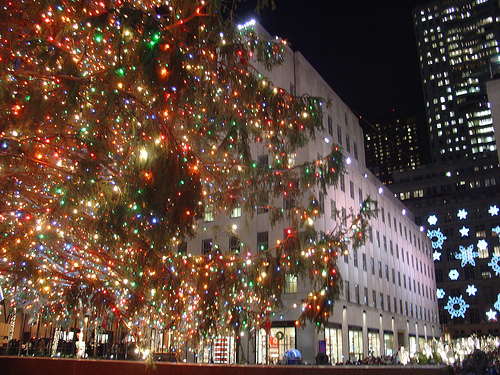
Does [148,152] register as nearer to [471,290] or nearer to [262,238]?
[262,238]

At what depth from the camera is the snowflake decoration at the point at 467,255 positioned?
92.9m

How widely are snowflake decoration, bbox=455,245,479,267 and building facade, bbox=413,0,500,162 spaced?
44.8 meters

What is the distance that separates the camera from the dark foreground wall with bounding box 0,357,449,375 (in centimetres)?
758

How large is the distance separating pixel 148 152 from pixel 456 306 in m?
98.5

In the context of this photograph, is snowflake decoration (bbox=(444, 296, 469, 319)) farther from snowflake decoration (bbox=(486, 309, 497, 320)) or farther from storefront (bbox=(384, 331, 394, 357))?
storefront (bbox=(384, 331, 394, 357))

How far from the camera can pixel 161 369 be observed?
8336 mm

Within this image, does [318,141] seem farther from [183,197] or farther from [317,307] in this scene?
[183,197]

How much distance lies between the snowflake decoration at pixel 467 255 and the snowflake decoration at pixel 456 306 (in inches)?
294

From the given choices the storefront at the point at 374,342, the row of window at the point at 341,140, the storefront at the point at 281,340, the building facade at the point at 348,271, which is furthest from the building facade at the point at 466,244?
the storefront at the point at 281,340

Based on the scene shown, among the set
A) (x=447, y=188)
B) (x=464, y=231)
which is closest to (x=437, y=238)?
(x=464, y=231)

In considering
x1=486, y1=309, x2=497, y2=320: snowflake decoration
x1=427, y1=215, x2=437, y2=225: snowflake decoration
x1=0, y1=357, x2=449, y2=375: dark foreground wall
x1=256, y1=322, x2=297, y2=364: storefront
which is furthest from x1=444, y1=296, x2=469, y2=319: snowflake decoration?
x1=0, y1=357, x2=449, y2=375: dark foreground wall

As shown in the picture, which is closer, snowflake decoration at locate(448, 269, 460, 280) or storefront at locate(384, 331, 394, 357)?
storefront at locate(384, 331, 394, 357)

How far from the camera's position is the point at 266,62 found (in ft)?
31.3

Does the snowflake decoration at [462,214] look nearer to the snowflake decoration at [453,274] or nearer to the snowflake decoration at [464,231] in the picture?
the snowflake decoration at [464,231]
